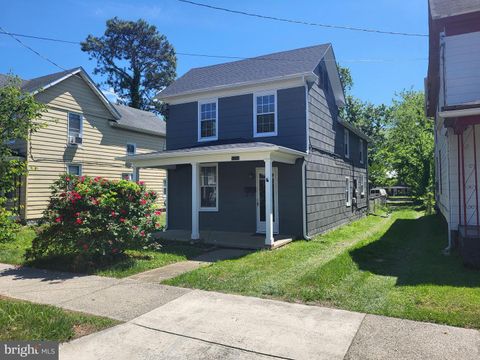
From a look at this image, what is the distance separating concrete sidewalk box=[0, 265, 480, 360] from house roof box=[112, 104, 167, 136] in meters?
15.5

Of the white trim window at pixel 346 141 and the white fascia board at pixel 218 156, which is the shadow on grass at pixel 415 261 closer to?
the white fascia board at pixel 218 156

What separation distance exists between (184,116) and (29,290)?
8.74m

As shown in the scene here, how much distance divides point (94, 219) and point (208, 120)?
22.2 feet

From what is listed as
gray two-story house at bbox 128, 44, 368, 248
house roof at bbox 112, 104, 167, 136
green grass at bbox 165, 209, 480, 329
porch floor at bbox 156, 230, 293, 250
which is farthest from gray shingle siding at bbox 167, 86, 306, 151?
house roof at bbox 112, 104, 167, 136

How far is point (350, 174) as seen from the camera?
1709 cm

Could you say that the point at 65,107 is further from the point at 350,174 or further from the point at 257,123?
the point at 350,174

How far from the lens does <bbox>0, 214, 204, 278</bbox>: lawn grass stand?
7304 mm

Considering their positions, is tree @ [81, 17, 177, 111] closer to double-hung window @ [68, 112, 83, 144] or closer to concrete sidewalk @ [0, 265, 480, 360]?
double-hung window @ [68, 112, 83, 144]

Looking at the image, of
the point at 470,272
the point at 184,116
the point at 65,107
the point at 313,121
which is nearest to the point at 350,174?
the point at 313,121

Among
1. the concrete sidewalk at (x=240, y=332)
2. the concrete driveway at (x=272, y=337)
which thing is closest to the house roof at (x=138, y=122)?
the concrete sidewalk at (x=240, y=332)

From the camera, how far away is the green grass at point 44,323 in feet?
13.3

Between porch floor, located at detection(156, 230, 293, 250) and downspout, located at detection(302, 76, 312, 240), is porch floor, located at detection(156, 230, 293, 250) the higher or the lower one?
the lower one

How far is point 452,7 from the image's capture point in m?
8.55

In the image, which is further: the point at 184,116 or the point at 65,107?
the point at 65,107
